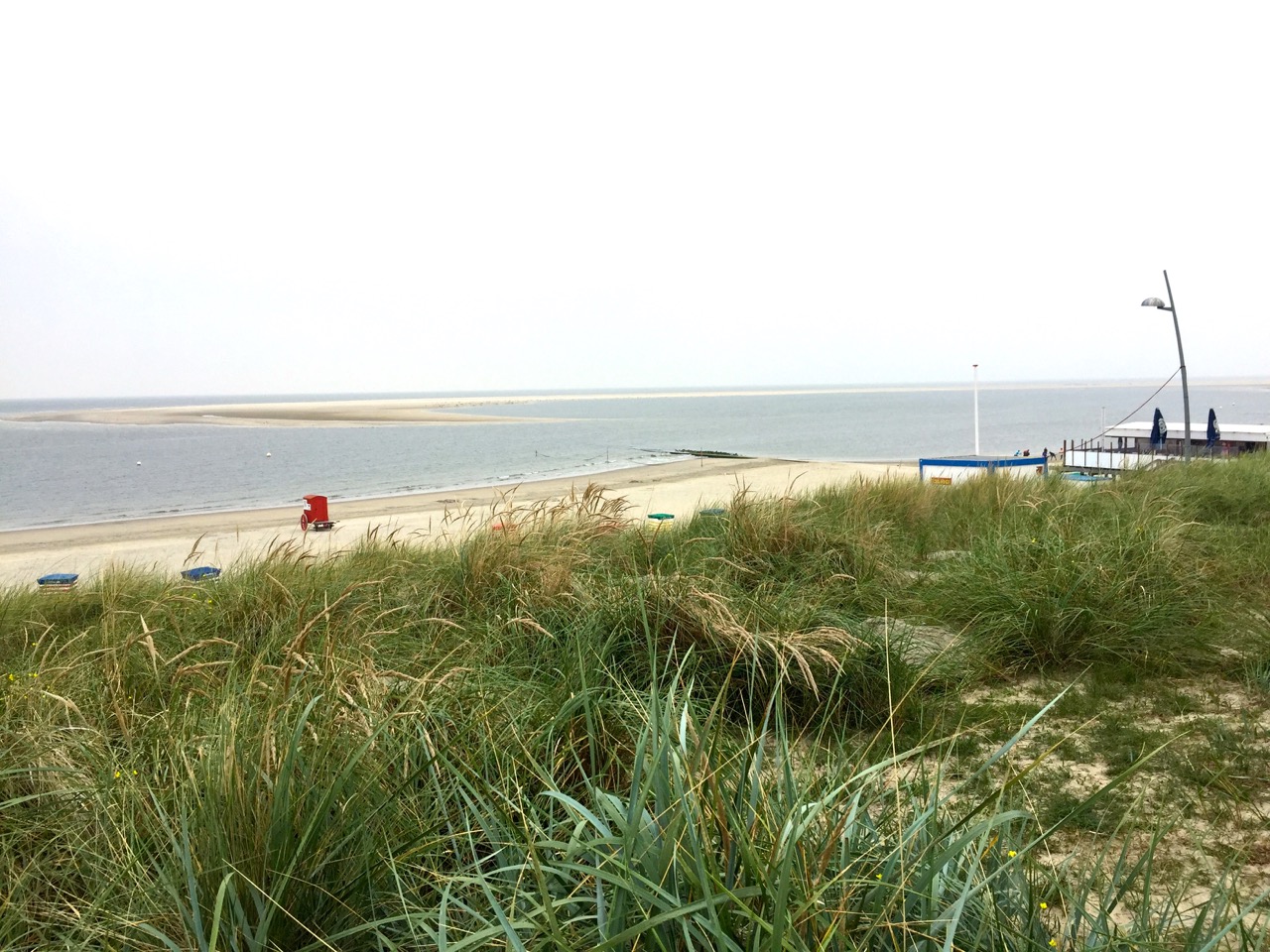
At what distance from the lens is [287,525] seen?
2133cm

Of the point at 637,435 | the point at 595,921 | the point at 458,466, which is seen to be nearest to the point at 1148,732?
the point at 595,921

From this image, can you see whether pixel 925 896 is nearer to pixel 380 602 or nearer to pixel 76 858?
pixel 76 858

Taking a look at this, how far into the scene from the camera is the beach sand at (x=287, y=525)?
1528cm

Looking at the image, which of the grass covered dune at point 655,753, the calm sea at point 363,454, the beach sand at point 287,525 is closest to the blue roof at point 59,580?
the grass covered dune at point 655,753

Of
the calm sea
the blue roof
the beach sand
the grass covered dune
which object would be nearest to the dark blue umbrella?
the calm sea

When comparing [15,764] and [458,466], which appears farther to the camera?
[458,466]

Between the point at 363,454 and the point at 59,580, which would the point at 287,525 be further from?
the point at 363,454

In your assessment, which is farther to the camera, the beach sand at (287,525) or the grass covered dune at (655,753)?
the beach sand at (287,525)

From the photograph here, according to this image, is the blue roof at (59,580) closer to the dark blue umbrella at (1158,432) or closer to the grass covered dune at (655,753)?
the grass covered dune at (655,753)

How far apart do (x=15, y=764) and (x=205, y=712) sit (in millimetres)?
496

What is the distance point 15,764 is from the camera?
2.42 m

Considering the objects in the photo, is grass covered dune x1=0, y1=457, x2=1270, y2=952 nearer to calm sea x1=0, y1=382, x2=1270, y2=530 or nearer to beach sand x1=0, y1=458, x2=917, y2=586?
beach sand x1=0, y1=458, x2=917, y2=586

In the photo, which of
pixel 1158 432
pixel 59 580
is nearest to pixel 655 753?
pixel 59 580

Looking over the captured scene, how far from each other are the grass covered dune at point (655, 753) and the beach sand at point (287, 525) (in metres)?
6.29
